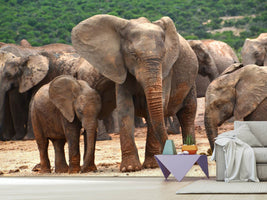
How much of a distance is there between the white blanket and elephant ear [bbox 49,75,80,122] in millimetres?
2800

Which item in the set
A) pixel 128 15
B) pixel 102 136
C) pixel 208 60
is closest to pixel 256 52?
pixel 208 60

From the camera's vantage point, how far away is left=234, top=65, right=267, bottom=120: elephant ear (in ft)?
30.9

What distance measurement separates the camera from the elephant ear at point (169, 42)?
991 centimetres

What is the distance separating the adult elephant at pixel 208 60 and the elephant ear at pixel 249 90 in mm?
5470

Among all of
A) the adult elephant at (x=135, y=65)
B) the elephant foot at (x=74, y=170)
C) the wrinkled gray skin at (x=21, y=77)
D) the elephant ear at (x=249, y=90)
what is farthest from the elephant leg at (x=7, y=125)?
the elephant ear at (x=249, y=90)

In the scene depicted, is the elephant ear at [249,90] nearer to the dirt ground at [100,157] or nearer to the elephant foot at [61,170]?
the dirt ground at [100,157]

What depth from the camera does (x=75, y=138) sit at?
32.6 ft

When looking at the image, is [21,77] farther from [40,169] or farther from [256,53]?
[256,53]

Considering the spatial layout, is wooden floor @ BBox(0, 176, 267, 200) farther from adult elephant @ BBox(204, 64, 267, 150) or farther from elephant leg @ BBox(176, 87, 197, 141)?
elephant leg @ BBox(176, 87, 197, 141)

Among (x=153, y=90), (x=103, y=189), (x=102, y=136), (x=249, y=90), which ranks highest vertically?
(x=153, y=90)

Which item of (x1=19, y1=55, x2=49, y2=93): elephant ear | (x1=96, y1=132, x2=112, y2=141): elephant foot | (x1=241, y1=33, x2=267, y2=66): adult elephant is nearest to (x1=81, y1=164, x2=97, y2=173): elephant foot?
(x1=19, y1=55, x2=49, y2=93): elephant ear

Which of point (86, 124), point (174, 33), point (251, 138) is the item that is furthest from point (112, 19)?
point (251, 138)

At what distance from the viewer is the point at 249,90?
9.50m

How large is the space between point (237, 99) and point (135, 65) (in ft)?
4.79
